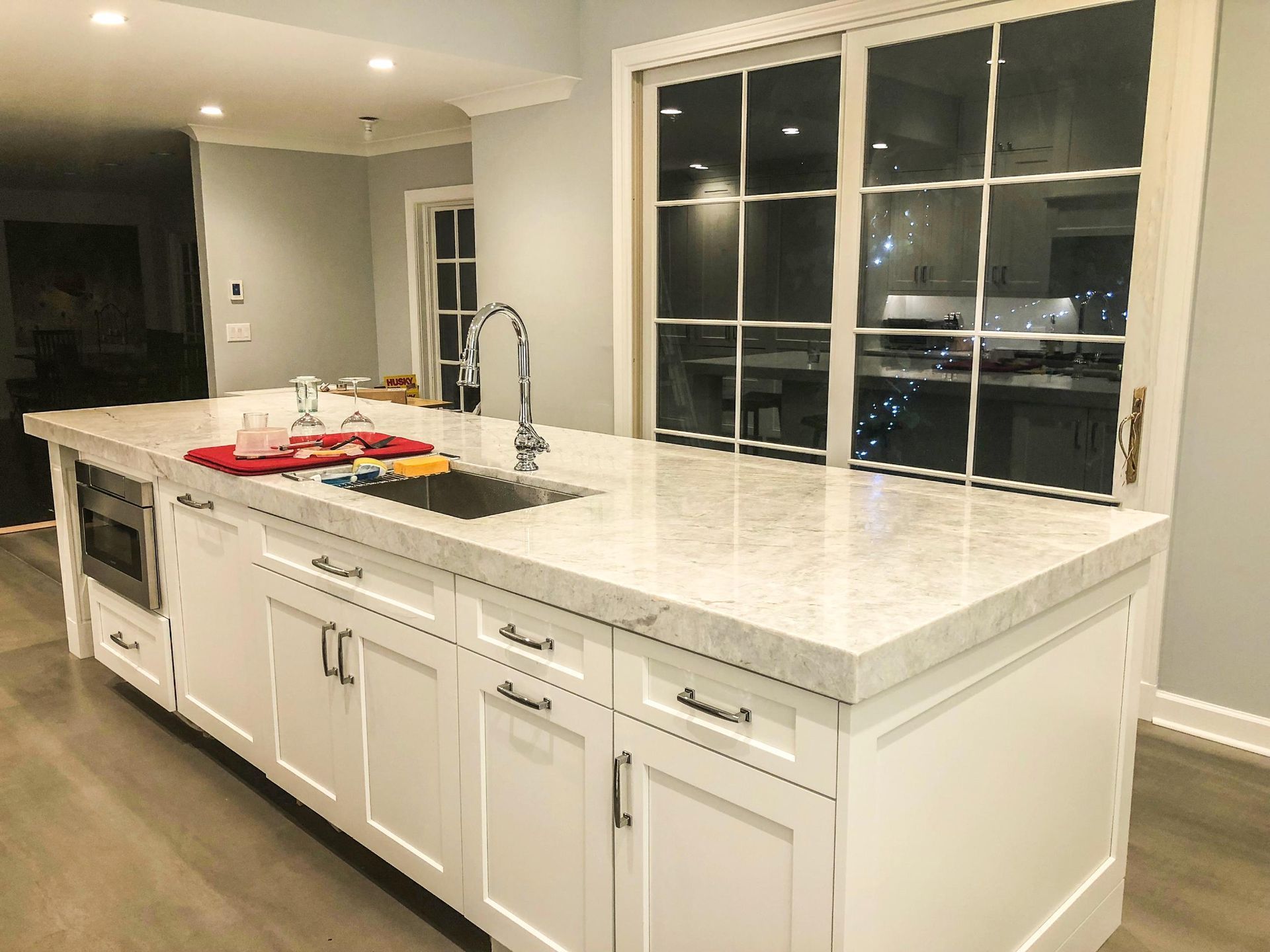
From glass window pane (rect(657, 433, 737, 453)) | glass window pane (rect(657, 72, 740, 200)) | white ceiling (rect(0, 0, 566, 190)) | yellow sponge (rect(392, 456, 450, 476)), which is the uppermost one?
white ceiling (rect(0, 0, 566, 190))

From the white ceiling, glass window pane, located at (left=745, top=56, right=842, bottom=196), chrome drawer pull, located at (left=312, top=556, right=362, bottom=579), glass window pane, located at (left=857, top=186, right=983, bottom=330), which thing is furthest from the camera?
glass window pane, located at (left=745, top=56, right=842, bottom=196)

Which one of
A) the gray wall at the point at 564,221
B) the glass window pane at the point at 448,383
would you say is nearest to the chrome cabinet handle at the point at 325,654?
the gray wall at the point at 564,221

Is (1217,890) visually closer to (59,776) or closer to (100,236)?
(59,776)

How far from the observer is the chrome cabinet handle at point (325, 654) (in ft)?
7.19

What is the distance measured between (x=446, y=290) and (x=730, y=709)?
17.6 ft

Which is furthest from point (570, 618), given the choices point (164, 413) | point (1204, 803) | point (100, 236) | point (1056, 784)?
point (100, 236)

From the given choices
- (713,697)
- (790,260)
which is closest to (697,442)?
(790,260)

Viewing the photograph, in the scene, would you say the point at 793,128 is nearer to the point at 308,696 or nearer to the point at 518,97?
the point at 518,97

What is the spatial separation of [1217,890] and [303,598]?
2.19 m

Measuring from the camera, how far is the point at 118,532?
3102mm

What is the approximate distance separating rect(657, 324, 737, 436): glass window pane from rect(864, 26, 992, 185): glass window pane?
954 millimetres

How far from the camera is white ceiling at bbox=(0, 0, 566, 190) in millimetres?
3403

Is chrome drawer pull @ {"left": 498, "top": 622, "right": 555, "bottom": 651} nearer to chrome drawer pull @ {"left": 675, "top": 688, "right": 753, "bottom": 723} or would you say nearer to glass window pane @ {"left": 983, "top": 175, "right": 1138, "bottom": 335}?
chrome drawer pull @ {"left": 675, "top": 688, "right": 753, "bottom": 723}

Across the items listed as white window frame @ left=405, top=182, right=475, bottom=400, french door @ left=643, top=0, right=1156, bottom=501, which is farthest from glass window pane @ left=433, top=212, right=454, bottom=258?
french door @ left=643, top=0, right=1156, bottom=501
